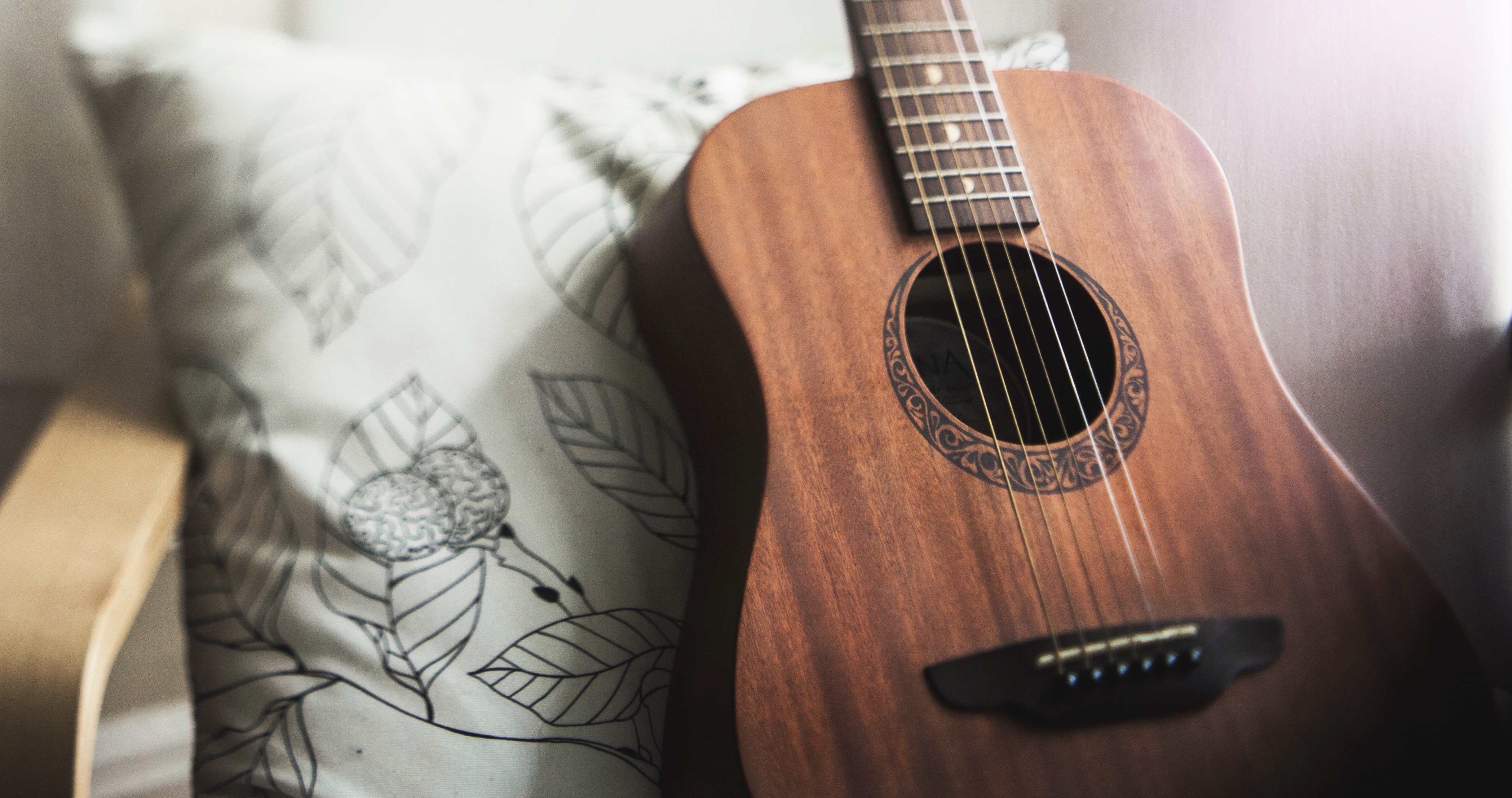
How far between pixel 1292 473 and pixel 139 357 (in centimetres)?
83

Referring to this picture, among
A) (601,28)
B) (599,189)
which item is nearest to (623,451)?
(599,189)

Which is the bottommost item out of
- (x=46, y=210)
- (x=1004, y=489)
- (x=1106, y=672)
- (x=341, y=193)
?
(x=1106, y=672)

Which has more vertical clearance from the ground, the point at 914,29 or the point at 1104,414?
the point at 914,29

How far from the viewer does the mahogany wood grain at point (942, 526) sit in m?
0.36

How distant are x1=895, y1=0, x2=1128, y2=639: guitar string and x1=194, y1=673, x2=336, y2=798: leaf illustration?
45cm

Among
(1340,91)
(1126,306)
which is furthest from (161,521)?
(1340,91)

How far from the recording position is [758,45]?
0.80 metres

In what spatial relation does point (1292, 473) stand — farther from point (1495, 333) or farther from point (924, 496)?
point (1495, 333)

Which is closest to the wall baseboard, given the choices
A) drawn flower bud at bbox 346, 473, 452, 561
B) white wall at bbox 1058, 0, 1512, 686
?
drawn flower bud at bbox 346, 473, 452, 561

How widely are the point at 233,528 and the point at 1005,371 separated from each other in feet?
1.79

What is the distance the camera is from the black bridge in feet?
1.19

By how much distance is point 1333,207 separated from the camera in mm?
657

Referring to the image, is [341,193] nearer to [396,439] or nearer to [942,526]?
[396,439]

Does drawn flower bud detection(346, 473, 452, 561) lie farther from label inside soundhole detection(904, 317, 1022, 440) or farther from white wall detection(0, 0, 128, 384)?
white wall detection(0, 0, 128, 384)
